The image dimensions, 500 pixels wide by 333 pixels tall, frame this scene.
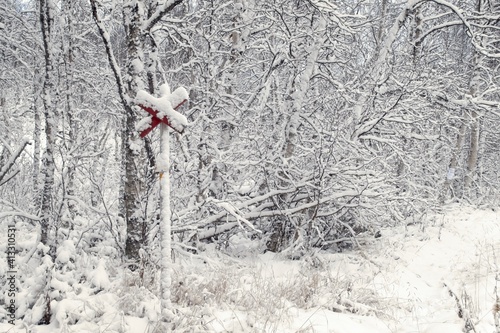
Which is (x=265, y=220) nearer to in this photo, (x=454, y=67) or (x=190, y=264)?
(x=190, y=264)

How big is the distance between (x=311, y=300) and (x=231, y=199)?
2.96 metres

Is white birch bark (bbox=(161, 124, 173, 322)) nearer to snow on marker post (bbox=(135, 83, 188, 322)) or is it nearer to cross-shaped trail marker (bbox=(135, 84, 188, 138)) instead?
snow on marker post (bbox=(135, 83, 188, 322))

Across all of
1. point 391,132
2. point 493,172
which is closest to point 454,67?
point 493,172

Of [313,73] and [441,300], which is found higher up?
[313,73]

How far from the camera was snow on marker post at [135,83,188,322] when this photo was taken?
112 inches

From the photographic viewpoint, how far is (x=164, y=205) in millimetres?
2969

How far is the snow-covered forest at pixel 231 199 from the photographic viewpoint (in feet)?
11.6

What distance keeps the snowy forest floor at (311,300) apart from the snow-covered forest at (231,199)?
2 centimetres

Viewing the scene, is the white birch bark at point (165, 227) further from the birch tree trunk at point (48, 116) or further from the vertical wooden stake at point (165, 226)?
the birch tree trunk at point (48, 116)

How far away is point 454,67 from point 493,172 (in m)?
6.61

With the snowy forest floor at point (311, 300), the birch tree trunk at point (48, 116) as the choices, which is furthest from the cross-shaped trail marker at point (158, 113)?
the birch tree trunk at point (48, 116)

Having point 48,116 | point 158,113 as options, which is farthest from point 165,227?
point 48,116

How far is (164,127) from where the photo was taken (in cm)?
295

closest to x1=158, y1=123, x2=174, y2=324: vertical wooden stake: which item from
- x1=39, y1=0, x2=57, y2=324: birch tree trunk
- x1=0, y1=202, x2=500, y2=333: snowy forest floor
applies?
x1=0, y1=202, x2=500, y2=333: snowy forest floor
